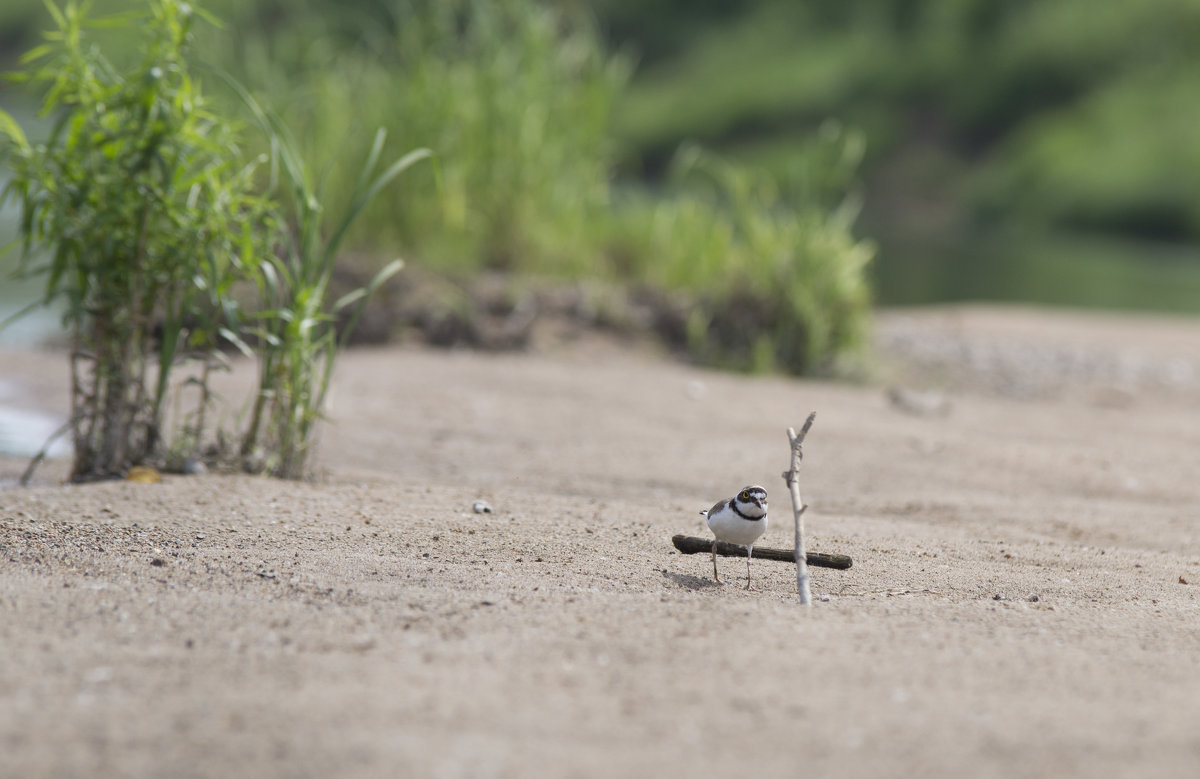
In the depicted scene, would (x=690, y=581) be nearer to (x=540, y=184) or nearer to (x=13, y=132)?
(x=13, y=132)

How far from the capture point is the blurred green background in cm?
707

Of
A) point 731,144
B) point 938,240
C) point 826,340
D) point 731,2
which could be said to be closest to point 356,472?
point 826,340

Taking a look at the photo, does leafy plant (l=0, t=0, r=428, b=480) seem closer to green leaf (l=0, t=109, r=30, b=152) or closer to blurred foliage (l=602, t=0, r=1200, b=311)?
green leaf (l=0, t=109, r=30, b=152)

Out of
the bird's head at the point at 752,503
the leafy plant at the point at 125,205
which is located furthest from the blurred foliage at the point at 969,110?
the bird's head at the point at 752,503

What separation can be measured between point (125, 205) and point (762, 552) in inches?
79.2

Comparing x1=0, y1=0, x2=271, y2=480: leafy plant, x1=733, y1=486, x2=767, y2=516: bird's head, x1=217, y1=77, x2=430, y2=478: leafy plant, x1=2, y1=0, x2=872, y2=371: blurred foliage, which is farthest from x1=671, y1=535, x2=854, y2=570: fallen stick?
x1=2, y1=0, x2=872, y2=371: blurred foliage

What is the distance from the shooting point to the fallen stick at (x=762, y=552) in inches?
110

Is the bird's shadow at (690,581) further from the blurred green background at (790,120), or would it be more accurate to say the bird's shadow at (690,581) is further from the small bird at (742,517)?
the blurred green background at (790,120)

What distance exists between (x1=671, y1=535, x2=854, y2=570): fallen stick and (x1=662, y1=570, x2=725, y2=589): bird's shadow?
0.08 metres

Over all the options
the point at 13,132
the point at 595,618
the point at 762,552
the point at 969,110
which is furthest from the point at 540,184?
the point at 969,110

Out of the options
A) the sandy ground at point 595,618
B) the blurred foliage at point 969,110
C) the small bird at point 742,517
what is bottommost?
the sandy ground at point 595,618

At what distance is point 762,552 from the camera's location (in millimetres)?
2803

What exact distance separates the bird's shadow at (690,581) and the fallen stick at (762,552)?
8 cm

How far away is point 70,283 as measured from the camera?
11.7 ft
